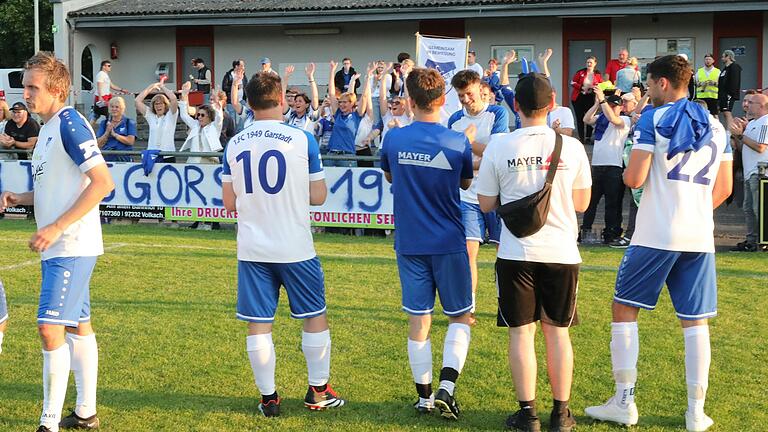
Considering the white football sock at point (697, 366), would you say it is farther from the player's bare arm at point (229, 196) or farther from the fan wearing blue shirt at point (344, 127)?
the fan wearing blue shirt at point (344, 127)

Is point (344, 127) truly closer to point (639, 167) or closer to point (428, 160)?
point (428, 160)

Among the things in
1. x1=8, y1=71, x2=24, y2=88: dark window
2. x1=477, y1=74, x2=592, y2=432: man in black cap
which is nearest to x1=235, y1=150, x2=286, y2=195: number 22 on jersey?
x1=477, y1=74, x2=592, y2=432: man in black cap

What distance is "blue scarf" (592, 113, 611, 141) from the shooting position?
14.5 m

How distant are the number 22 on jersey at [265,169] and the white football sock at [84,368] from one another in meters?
1.31

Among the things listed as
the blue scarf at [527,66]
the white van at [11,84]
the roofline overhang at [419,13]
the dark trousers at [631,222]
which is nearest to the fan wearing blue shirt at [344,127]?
the blue scarf at [527,66]

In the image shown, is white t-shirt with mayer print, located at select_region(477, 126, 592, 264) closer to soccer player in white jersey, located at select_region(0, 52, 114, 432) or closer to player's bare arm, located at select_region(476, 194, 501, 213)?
player's bare arm, located at select_region(476, 194, 501, 213)

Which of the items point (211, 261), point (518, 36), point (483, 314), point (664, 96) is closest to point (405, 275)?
point (664, 96)

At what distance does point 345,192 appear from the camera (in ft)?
49.7

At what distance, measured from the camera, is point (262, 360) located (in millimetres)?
5785

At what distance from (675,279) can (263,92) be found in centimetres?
268

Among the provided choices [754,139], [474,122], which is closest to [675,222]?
[474,122]

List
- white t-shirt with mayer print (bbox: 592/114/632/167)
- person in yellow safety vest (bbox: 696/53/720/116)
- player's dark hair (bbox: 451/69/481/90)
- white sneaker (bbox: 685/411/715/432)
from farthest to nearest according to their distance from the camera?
person in yellow safety vest (bbox: 696/53/720/116), white t-shirt with mayer print (bbox: 592/114/632/167), player's dark hair (bbox: 451/69/481/90), white sneaker (bbox: 685/411/715/432)

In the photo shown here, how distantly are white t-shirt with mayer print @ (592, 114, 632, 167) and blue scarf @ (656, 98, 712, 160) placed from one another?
8.94m

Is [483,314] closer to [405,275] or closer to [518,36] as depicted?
[405,275]
